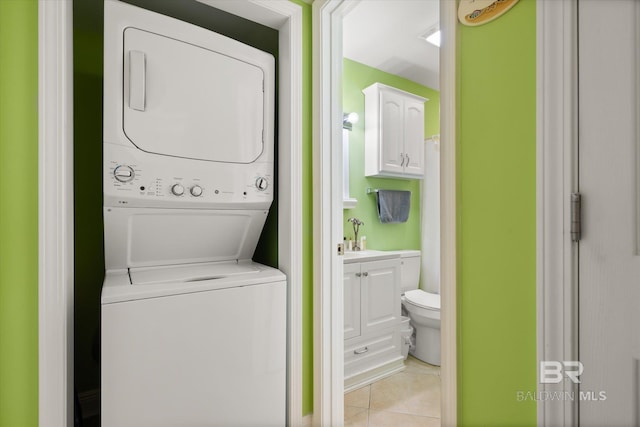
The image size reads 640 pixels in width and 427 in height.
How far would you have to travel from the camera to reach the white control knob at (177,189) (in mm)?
1371

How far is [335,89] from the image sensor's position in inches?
65.4

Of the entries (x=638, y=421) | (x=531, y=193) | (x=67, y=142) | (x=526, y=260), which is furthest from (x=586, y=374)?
(x=67, y=142)

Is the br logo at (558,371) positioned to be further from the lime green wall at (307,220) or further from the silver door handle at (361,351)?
the silver door handle at (361,351)

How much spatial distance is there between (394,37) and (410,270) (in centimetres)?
211

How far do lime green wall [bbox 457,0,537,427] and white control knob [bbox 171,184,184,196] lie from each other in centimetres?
113

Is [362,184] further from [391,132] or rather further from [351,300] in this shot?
[351,300]

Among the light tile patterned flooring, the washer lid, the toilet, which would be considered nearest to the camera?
the washer lid

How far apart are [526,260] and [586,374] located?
299 mm

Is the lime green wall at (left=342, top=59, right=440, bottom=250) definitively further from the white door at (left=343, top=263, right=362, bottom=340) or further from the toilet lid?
the white door at (left=343, top=263, right=362, bottom=340)

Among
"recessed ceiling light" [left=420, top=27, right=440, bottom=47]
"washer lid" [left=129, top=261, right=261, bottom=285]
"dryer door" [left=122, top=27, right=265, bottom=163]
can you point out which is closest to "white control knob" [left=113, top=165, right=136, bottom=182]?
"dryer door" [left=122, top=27, right=265, bottom=163]

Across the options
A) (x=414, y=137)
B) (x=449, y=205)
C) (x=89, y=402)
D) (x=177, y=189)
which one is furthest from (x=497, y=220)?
(x=414, y=137)

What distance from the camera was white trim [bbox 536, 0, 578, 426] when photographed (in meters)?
0.77

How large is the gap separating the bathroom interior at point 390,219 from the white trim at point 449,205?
1.08m

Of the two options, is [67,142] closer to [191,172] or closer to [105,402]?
[191,172]
